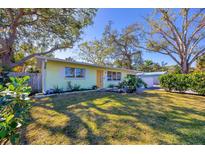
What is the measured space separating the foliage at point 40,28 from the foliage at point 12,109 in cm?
1088

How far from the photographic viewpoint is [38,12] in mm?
12609

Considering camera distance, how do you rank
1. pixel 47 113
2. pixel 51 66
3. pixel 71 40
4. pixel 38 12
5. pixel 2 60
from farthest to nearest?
pixel 71 40
pixel 2 60
pixel 38 12
pixel 51 66
pixel 47 113

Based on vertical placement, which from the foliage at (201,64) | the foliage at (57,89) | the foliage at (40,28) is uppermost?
the foliage at (40,28)

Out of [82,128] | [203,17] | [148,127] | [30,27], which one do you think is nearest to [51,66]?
[30,27]

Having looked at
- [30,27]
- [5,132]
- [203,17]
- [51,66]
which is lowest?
[5,132]

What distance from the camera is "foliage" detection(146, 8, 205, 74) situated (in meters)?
17.4

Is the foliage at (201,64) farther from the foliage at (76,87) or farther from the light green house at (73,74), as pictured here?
the foliage at (76,87)

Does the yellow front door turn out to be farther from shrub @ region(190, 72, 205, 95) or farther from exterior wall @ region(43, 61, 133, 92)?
shrub @ region(190, 72, 205, 95)

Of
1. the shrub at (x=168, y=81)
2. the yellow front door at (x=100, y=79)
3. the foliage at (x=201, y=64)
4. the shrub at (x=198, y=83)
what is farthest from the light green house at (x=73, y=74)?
the foliage at (x=201, y=64)

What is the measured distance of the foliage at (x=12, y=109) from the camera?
186cm

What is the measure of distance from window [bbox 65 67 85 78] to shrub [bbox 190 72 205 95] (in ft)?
31.2

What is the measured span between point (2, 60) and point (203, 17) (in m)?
21.3

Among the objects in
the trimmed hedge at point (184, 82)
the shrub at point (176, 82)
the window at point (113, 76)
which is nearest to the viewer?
the trimmed hedge at point (184, 82)

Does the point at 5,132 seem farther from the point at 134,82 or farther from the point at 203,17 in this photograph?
the point at 203,17
